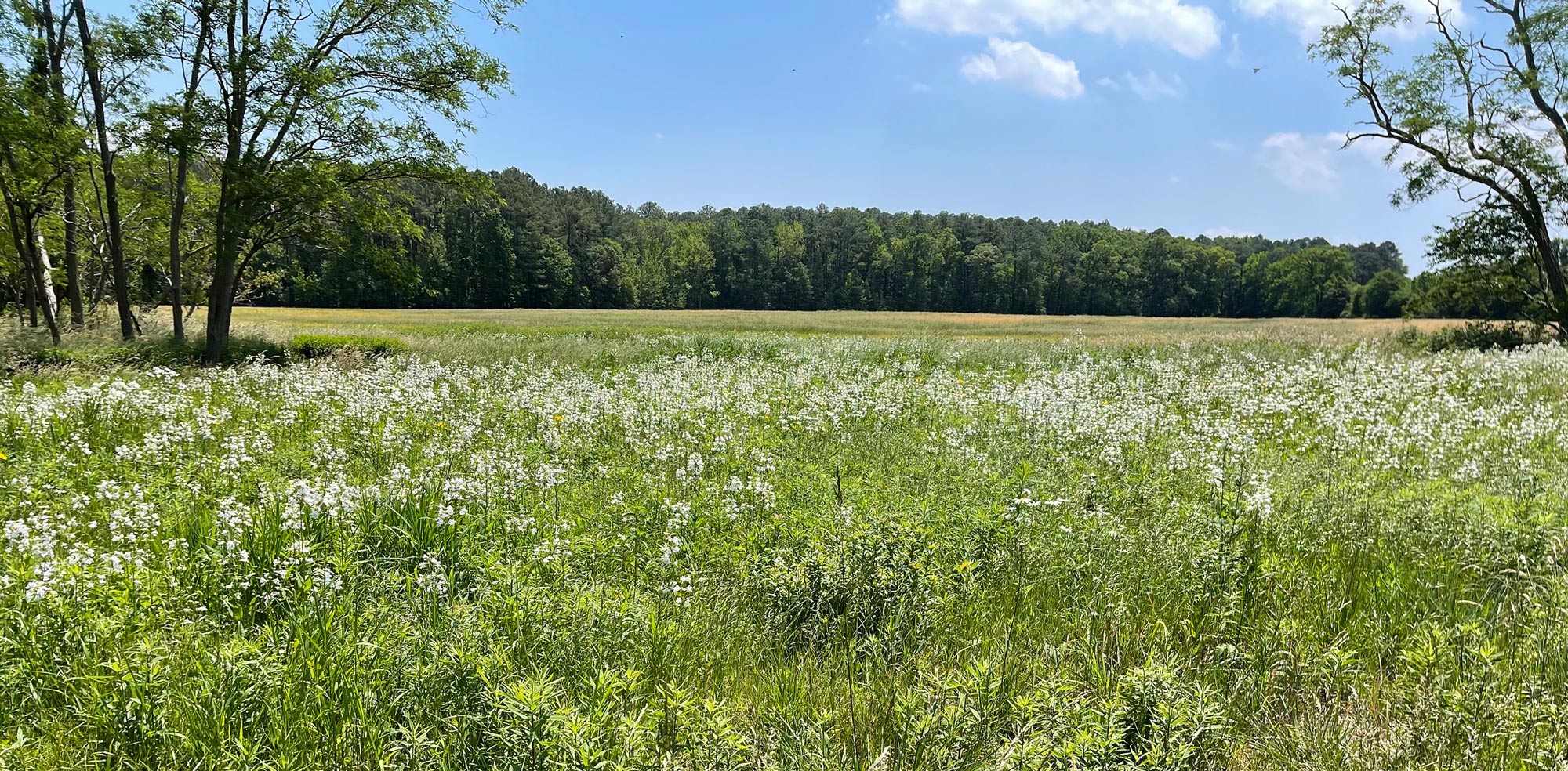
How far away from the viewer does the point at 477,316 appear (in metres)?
57.2

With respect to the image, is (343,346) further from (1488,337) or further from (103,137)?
(1488,337)

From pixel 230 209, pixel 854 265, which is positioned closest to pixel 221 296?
pixel 230 209

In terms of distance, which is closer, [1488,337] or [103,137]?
[103,137]

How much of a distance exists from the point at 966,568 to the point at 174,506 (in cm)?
558

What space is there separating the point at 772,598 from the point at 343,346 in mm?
19372

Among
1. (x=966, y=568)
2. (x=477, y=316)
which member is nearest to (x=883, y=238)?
(x=477, y=316)

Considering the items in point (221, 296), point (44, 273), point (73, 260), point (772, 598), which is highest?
point (73, 260)

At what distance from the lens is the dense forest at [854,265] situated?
300ft

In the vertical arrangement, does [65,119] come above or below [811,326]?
above

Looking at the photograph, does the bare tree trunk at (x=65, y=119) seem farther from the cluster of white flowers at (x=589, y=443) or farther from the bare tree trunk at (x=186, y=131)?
the cluster of white flowers at (x=589, y=443)

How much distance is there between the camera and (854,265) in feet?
400

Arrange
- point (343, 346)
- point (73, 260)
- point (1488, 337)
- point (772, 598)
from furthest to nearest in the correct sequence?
point (1488, 337)
point (343, 346)
point (73, 260)
point (772, 598)

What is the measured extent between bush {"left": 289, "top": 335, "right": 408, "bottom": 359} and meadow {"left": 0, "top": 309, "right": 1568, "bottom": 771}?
963 centimetres

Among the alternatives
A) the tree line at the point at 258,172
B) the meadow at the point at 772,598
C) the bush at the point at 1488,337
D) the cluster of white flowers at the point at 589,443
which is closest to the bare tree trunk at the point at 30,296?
the tree line at the point at 258,172
